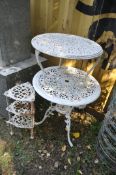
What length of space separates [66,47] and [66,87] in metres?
0.44

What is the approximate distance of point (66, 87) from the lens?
2303 millimetres

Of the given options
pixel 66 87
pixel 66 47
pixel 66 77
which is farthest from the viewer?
pixel 66 77

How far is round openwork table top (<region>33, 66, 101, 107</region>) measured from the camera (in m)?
2.11

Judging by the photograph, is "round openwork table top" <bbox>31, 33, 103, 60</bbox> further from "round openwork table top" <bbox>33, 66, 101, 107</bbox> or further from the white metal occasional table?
"round openwork table top" <bbox>33, 66, 101, 107</bbox>

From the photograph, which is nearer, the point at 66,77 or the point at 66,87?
the point at 66,87

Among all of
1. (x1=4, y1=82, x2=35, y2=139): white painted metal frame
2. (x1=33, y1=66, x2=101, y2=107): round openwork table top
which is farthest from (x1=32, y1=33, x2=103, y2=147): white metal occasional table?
(x1=4, y1=82, x2=35, y2=139): white painted metal frame

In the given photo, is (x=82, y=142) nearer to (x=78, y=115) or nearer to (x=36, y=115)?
(x=78, y=115)

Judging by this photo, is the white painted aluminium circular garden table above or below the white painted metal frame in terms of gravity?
above

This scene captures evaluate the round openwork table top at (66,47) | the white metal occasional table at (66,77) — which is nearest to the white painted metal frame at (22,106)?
the white metal occasional table at (66,77)

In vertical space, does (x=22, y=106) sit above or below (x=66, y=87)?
below

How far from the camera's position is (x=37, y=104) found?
2.96 metres

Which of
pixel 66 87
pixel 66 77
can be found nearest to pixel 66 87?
pixel 66 87

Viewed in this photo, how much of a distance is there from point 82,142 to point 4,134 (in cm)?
93

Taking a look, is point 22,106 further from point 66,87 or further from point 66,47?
point 66,47
